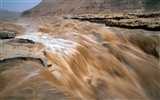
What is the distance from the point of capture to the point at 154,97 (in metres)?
4.57

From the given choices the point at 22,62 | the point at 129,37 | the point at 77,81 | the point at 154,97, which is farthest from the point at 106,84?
the point at 129,37

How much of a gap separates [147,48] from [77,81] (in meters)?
3.27

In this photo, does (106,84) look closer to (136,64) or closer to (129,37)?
(136,64)

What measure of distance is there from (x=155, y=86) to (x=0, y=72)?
11.5 ft

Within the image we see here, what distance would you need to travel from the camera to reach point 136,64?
19.2ft

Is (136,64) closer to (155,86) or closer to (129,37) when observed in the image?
(155,86)

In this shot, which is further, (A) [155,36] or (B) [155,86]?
(A) [155,36]

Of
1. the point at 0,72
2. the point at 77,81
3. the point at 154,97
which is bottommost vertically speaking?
the point at 154,97

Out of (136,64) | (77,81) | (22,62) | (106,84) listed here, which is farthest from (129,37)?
(22,62)

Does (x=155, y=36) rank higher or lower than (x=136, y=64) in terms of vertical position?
higher

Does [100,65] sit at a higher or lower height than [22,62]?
lower

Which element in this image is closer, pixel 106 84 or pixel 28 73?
pixel 28 73

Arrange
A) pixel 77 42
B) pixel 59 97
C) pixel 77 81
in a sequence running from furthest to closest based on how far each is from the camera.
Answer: pixel 77 42 < pixel 77 81 < pixel 59 97

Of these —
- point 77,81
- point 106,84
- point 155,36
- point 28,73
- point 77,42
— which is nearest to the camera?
point 28,73
